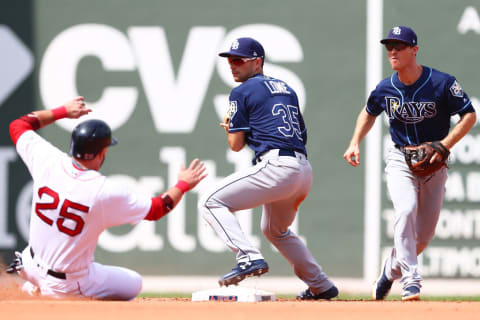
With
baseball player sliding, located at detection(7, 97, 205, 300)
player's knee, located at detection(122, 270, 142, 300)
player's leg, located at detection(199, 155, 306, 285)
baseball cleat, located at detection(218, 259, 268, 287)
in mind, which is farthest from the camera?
player's leg, located at detection(199, 155, 306, 285)

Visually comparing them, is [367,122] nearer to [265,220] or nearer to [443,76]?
[443,76]

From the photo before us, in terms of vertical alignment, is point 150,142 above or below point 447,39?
below

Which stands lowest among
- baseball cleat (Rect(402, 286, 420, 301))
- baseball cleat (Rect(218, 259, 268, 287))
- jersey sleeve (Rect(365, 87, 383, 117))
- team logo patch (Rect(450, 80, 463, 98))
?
baseball cleat (Rect(402, 286, 420, 301))

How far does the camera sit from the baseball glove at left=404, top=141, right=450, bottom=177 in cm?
552

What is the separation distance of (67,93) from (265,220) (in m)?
4.65

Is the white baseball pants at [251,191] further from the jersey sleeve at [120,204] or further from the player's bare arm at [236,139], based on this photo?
the jersey sleeve at [120,204]

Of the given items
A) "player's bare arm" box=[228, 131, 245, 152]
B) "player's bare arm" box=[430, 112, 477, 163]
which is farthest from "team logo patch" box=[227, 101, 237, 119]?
"player's bare arm" box=[430, 112, 477, 163]

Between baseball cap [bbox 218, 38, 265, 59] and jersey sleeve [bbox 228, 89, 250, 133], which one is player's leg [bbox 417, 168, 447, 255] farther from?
baseball cap [bbox 218, 38, 265, 59]

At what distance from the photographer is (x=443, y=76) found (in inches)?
225

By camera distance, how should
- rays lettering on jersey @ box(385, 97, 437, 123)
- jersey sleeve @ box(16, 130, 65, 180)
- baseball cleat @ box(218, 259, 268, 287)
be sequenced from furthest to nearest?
rays lettering on jersey @ box(385, 97, 437, 123), baseball cleat @ box(218, 259, 268, 287), jersey sleeve @ box(16, 130, 65, 180)

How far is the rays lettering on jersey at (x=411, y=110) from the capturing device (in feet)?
18.6

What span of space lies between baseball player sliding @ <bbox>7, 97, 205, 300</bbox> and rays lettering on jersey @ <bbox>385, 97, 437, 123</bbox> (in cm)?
177

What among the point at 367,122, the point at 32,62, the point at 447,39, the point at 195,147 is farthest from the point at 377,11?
the point at 32,62

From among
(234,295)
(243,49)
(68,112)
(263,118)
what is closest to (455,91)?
(263,118)
